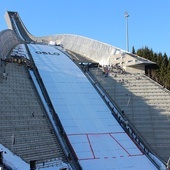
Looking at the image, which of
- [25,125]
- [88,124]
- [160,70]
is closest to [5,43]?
[160,70]

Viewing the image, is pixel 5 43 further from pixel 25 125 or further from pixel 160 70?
pixel 25 125

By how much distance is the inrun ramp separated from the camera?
15430mm

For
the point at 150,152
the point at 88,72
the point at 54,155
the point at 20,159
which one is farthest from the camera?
the point at 88,72

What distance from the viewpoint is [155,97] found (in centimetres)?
2167

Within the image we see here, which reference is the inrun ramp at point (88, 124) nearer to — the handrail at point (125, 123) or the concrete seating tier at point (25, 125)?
the handrail at point (125, 123)

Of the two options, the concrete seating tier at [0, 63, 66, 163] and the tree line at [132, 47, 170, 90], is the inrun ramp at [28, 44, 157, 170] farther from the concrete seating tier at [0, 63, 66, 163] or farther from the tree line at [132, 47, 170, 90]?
the tree line at [132, 47, 170, 90]

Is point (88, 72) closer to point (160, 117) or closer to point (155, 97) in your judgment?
point (155, 97)

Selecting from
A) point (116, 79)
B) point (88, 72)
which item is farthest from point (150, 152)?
A: point (88, 72)

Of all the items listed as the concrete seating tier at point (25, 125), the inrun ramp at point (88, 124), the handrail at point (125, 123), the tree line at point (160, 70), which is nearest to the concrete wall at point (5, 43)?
the inrun ramp at point (88, 124)

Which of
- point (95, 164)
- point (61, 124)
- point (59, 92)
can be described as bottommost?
point (95, 164)

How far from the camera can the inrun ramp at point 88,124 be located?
15.4m

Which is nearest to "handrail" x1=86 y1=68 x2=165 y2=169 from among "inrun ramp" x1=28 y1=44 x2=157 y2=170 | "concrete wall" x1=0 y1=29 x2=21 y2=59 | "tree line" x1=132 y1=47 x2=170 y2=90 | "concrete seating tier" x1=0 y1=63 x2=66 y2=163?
"inrun ramp" x1=28 y1=44 x2=157 y2=170

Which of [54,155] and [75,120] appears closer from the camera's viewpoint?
[54,155]

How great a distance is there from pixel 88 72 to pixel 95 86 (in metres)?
3.60
